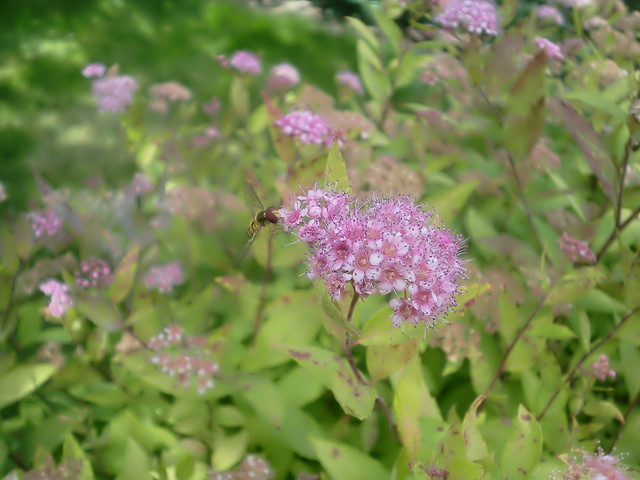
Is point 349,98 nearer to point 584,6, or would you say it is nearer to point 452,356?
point 584,6

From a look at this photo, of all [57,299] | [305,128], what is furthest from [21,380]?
[305,128]

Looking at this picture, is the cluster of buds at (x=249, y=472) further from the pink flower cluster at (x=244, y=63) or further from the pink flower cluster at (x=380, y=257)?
the pink flower cluster at (x=244, y=63)

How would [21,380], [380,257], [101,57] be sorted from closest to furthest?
[380,257] < [21,380] < [101,57]

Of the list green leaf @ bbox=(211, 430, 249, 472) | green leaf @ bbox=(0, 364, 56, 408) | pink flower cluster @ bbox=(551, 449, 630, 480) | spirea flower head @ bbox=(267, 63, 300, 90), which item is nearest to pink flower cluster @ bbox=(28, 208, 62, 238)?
green leaf @ bbox=(0, 364, 56, 408)

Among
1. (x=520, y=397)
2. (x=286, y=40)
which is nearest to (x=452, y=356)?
(x=520, y=397)

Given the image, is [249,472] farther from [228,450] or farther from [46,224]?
[46,224]

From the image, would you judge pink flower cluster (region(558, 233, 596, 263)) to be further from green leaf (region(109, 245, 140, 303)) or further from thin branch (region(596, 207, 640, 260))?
green leaf (region(109, 245, 140, 303))
